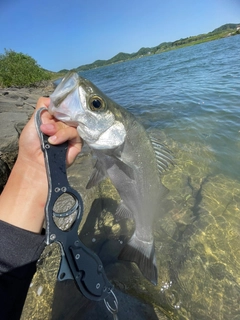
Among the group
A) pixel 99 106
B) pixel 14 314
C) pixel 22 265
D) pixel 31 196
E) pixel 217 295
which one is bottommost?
pixel 217 295

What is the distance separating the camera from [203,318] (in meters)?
2.69

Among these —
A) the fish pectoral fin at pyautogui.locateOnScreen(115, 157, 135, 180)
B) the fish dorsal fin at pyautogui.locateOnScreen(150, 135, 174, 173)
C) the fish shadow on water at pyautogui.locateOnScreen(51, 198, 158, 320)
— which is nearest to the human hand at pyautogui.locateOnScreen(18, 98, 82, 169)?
the fish pectoral fin at pyautogui.locateOnScreen(115, 157, 135, 180)

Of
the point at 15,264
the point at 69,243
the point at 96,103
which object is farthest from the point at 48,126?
the point at 15,264

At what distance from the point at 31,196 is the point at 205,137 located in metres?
6.11

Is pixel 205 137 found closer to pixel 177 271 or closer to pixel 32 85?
pixel 177 271

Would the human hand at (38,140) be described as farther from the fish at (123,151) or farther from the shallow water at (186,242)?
the shallow water at (186,242)

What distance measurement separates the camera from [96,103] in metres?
2.19

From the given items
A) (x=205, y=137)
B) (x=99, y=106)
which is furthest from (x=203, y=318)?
(x=205, y=137)

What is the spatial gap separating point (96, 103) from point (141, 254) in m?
2.09

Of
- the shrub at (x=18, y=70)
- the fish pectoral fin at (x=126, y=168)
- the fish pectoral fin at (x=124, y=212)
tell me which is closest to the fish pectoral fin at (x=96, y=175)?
the fish pectoral fin at (x=126, y=168)

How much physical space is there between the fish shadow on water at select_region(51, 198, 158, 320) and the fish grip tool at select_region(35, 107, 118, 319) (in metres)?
→ 0.81

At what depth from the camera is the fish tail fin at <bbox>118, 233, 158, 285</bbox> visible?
284cm

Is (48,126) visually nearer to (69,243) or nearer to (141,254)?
(69,243)

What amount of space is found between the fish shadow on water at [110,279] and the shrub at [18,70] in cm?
3555
